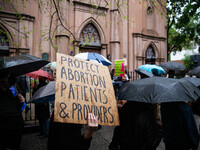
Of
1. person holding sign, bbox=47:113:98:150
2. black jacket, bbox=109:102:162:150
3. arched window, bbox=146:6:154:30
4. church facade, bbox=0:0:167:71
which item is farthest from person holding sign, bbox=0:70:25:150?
arched window, bbox=146:6:154:30

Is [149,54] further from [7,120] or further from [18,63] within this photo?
[7,120]

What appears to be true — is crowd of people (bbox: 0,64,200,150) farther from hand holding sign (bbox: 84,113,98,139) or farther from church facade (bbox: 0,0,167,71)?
church facade (bbox: 0,0,167,71)

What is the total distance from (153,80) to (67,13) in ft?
37.1

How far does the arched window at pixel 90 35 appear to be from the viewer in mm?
12848

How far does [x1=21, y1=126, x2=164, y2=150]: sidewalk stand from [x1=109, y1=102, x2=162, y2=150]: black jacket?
2.33m

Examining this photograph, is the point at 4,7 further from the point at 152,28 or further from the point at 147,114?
the point at 152,28

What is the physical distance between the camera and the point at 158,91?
80.9 inches

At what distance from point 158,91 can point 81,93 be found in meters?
1.15

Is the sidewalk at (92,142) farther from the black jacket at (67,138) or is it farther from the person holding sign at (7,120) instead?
the black jacket at (67,138)

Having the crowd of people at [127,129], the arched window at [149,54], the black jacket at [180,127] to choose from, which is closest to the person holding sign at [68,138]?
the crowd of people at [127,129]

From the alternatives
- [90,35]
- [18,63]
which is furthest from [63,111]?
[90,35]

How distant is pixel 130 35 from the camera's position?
14.3m

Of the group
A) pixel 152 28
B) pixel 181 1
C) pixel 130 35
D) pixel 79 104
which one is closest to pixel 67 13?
pixel 130 35

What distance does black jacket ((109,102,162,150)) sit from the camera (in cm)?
197
